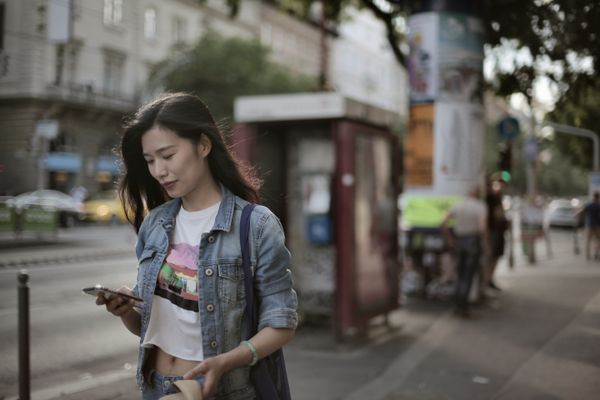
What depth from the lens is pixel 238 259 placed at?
2.21 metres

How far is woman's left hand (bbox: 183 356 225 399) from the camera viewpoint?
1.96 meters

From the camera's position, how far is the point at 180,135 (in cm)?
230

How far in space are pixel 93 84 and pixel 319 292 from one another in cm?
469

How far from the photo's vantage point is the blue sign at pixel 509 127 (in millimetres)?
12141

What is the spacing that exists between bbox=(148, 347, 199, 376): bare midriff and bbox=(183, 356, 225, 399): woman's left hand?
0.23m

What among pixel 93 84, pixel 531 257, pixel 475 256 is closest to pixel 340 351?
pixel 475 256

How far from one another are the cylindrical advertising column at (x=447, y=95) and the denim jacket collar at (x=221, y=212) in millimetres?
7698

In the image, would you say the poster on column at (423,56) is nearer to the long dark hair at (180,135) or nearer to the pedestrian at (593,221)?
the long dark hair at (180,135)

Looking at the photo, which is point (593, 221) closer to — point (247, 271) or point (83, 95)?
point (83, 95)

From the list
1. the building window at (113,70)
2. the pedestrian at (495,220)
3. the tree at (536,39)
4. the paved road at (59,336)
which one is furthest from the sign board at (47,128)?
the pedestrian at (495,220)

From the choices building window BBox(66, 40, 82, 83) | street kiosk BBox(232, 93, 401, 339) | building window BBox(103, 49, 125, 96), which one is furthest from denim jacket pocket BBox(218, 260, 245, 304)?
building window BBox(103, 49, 125, 96)

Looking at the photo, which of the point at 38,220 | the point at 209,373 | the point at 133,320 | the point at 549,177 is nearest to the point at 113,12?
the point at 38,220

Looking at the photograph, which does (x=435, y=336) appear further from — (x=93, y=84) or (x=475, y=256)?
(x=93, y=84)

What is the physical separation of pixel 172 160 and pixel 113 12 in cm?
587
